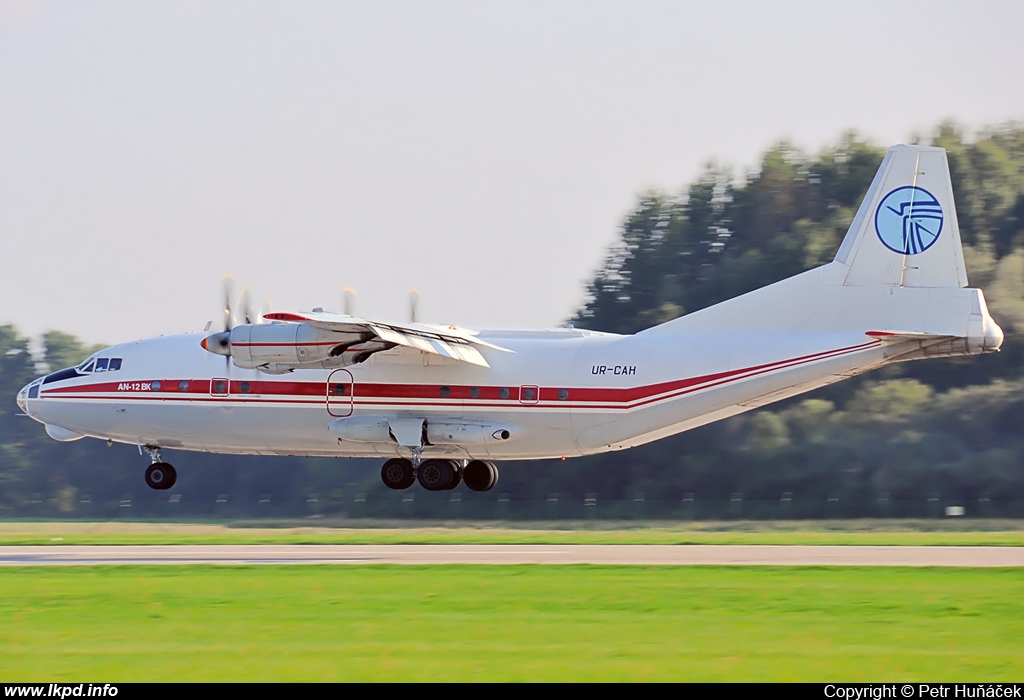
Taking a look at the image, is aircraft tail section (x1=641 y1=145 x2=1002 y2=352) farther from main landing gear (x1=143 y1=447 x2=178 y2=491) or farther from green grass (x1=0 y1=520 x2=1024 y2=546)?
main landing gear (x1=143 y1=447 x2=178 y2=491)

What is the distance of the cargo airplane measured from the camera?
77.0 ft

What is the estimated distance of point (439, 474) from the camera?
84.9ft

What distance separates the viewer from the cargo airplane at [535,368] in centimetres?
2348

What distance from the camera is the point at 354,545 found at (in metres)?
26.7

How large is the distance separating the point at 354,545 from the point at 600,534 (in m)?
5.83

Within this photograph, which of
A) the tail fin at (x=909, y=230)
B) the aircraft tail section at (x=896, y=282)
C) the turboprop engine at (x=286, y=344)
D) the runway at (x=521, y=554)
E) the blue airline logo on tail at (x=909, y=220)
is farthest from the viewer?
the blue airline logo on tail at (x=909, y=220)

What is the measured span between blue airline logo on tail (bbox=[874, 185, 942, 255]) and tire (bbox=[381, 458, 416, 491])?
10758 mm

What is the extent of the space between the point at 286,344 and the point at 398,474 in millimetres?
4704

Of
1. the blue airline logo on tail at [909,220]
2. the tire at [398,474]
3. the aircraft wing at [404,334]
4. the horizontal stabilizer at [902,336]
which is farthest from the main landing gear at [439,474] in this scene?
the blue airline logo on tail at [909,220]

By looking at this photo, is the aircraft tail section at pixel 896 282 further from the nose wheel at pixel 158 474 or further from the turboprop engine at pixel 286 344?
the nose wheel at pixel 158 474

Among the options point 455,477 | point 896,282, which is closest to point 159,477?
point 455,477

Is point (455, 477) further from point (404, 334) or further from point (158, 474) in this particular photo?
point (158, 474)
